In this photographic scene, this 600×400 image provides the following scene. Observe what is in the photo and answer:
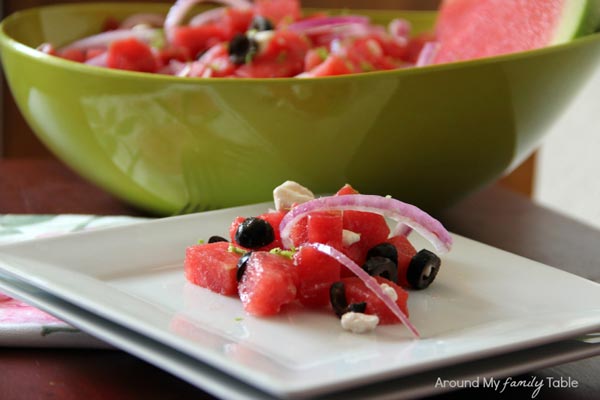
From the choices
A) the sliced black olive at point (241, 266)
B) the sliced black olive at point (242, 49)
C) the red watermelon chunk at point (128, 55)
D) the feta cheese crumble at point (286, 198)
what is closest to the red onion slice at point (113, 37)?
the red watermelon chunk at point (128, 55)

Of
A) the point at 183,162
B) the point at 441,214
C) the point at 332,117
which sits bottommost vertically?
the point at 441,214

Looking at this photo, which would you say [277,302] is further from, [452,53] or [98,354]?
[452,53]

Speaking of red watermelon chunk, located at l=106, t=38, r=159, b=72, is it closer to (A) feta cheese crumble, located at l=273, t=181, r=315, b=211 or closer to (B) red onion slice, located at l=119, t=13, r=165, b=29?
(B) red onion slice, located at l=119, t=13, r=165, b=29

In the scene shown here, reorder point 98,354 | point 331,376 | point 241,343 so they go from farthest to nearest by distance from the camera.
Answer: point 98,354, point 241,343, point 331,376

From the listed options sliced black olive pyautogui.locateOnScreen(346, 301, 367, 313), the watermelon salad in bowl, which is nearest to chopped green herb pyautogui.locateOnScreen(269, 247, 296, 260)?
the watermelon salad in bowl

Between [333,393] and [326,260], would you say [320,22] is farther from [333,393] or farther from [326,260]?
[333,393]

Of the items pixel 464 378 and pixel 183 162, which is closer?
Result: pixel 464 378

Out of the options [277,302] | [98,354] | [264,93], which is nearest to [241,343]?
[277,302]
